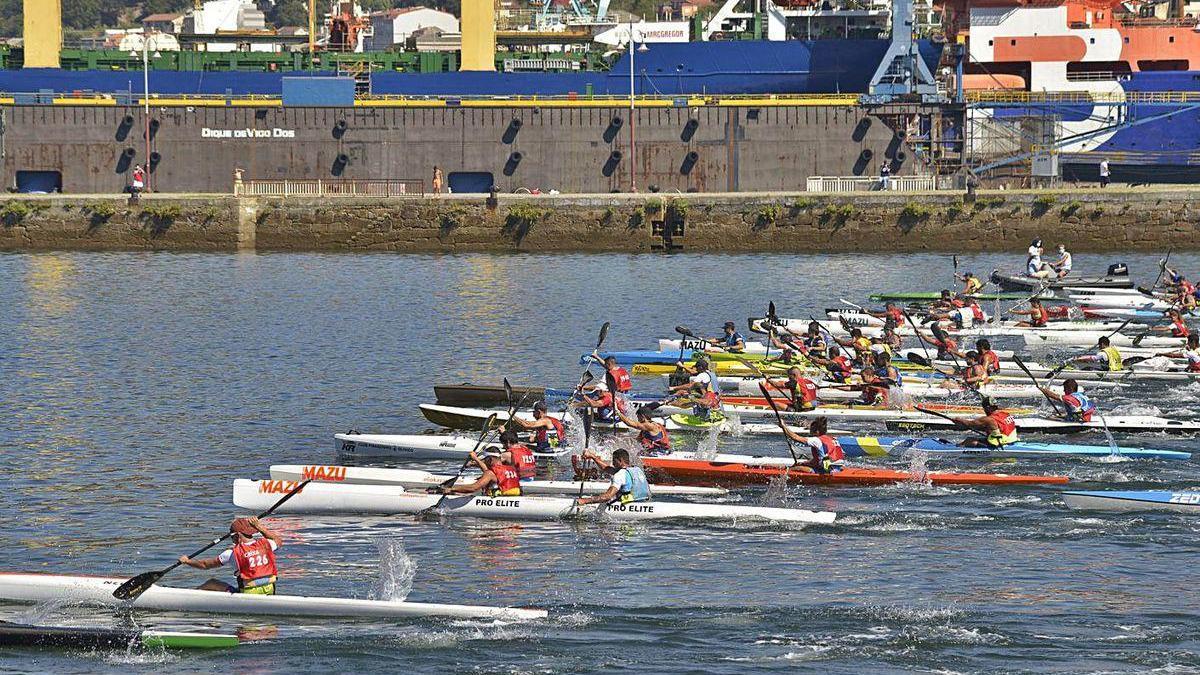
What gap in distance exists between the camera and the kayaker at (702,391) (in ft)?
118

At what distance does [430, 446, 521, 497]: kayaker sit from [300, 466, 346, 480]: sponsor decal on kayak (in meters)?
2.37

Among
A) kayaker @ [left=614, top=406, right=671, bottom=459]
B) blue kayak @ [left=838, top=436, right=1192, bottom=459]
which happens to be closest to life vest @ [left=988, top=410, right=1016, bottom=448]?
blue kayak @ [left=838, top=436, right=1192, bottom=459]

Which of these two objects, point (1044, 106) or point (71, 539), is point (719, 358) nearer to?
point (71, 539)

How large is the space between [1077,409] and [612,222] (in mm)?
43211

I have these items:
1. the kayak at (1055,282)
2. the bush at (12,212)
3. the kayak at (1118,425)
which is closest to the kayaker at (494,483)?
the kayak at (1118,425)

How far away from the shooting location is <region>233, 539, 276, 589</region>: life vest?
22.5 m

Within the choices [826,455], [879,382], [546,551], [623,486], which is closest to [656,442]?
[826,455]

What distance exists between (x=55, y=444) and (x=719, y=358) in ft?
55.2

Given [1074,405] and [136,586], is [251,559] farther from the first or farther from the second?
[1074,405]

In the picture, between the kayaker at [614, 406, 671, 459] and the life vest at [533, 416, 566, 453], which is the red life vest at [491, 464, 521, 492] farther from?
the kayaker at [614, 406, 671, 459]

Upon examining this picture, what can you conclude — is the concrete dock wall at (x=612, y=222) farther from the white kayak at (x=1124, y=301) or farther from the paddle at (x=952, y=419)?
the paddle at (x=952, y=419)

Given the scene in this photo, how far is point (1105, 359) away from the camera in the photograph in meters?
42.0

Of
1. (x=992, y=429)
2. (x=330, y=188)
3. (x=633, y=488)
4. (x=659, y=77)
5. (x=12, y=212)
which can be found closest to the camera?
(x=633, y=488)

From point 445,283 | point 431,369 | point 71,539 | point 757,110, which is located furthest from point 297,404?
point 757,110
